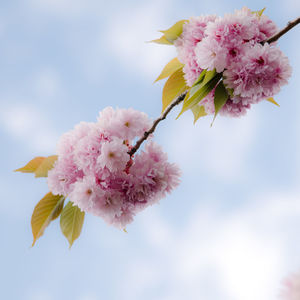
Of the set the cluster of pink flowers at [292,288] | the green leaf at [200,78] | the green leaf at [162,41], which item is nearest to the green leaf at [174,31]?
the green leaf at [162,41]

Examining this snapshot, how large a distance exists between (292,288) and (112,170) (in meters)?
0.42

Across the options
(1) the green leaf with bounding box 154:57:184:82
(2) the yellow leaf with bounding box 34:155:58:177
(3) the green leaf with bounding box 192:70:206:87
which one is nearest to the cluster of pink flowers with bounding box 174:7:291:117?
(3) the green leaf with bounding box 192:70:206:87

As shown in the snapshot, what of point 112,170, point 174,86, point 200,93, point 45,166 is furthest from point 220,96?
point 45,166

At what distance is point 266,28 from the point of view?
35.1 inches

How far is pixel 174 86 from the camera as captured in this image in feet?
3.27

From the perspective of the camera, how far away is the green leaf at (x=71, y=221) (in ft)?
3.16

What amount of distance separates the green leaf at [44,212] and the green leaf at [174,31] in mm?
441

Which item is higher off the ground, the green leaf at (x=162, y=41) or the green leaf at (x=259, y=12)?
the green leaf at (x=259, y=12)

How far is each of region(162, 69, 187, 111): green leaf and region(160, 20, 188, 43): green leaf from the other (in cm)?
9

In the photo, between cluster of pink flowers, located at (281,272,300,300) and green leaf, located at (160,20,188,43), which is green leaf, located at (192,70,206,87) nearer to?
green leaf, located at (160,20,188,43)

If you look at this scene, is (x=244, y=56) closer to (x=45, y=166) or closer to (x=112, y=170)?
(x=112, y=170)

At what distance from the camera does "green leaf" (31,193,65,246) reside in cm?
96

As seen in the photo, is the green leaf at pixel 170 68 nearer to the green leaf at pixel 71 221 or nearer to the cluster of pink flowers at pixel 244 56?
the cluster of pink flowers at pixel 244 56

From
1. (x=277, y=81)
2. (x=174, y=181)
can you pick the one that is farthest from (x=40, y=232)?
(x=277, y=81)
